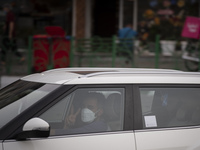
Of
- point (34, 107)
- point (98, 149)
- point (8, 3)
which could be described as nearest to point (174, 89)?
Answer: point (98, 149)

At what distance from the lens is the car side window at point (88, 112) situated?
425 centimetres

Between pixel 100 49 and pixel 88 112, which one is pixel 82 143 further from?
pixel 100 49

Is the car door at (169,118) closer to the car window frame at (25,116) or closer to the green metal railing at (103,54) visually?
the car window frame at (25,116)

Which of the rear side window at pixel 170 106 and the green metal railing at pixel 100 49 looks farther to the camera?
the green metal railing at pixel 100 49

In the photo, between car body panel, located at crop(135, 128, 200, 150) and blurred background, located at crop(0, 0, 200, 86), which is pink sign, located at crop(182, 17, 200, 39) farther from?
car body panel, located at crop(135, 128, 200, 150)

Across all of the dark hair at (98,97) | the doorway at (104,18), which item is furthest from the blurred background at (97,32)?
the dark hair at (98,97)

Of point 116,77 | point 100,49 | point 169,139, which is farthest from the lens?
point 100,49

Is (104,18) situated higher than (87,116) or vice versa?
(104,18)

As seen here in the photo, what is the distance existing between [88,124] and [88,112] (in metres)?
0.12

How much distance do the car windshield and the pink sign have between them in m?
10.4

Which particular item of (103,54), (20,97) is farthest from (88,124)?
(103,54)

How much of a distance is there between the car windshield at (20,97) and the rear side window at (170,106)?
940mm

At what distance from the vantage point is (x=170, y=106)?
4660 mm

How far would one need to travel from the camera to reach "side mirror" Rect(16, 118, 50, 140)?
12.9ft
